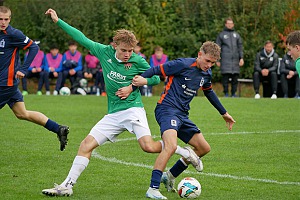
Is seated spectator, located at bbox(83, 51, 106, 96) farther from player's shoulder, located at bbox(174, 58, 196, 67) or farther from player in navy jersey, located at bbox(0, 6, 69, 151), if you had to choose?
player's shoulder, located at bbox(174, 58, 196, 67)

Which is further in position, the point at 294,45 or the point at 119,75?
the point at 119,75

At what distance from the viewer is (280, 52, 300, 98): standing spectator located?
882 inches

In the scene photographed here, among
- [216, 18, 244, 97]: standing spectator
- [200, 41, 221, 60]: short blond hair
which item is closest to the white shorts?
[200, 41, 221, 60]: short blond hair

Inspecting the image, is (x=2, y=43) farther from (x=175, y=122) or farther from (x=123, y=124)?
(x=175, y=122)

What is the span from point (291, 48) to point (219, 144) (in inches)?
188

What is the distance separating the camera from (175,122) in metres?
8.40

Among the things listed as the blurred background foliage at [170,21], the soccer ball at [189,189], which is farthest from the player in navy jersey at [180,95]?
the blurred background foliage at [170,21]

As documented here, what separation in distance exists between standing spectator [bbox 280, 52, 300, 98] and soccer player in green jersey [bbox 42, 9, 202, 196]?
46.7 ft

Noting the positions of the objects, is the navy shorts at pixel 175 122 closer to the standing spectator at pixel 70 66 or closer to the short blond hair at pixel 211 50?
the short blond hair at pixel 211 50

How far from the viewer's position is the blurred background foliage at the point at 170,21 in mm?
26656

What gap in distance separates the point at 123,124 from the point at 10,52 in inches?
109

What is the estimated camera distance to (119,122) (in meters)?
8.57

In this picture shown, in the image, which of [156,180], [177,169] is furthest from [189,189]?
[177,169]

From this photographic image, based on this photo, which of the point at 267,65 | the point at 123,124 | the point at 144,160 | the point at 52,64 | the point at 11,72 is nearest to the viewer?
the point at 123,124
